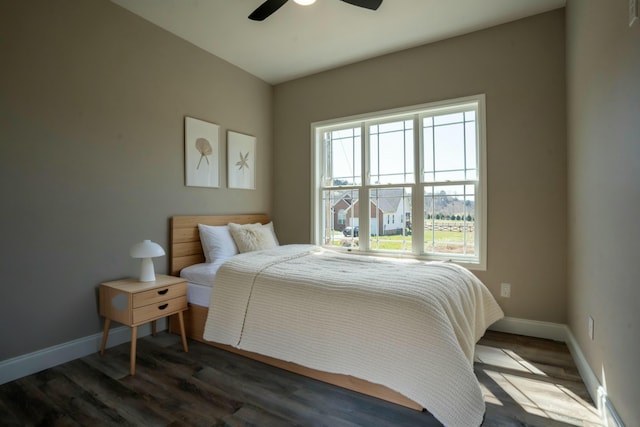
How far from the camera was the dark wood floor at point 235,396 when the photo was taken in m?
1.71

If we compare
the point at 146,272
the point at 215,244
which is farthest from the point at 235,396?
the point at 215,244

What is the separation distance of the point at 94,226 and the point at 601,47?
3.55 metres

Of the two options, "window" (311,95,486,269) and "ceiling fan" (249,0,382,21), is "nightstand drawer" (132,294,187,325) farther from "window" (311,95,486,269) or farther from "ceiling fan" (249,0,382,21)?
"ceiling fan" (249,0,382,21)

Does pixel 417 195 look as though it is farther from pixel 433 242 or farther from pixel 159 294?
pixel 159 294

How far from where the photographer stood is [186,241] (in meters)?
3.17

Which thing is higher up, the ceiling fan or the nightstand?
the ceiling fan

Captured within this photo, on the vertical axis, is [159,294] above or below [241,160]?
below

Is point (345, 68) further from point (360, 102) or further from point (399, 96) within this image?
point (399, 96)

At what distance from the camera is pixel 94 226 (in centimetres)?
254

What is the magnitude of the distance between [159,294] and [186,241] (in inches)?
32.0

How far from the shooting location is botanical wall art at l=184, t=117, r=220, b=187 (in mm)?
3236

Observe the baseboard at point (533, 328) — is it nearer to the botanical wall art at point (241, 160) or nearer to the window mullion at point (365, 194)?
the window mullion at point (365, 194)

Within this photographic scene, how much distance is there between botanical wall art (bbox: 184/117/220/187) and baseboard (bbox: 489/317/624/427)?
318 centimetres

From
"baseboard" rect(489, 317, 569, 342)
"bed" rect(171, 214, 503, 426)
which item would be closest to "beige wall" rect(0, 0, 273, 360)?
"bed" rect(171, 214, 503, 426)
